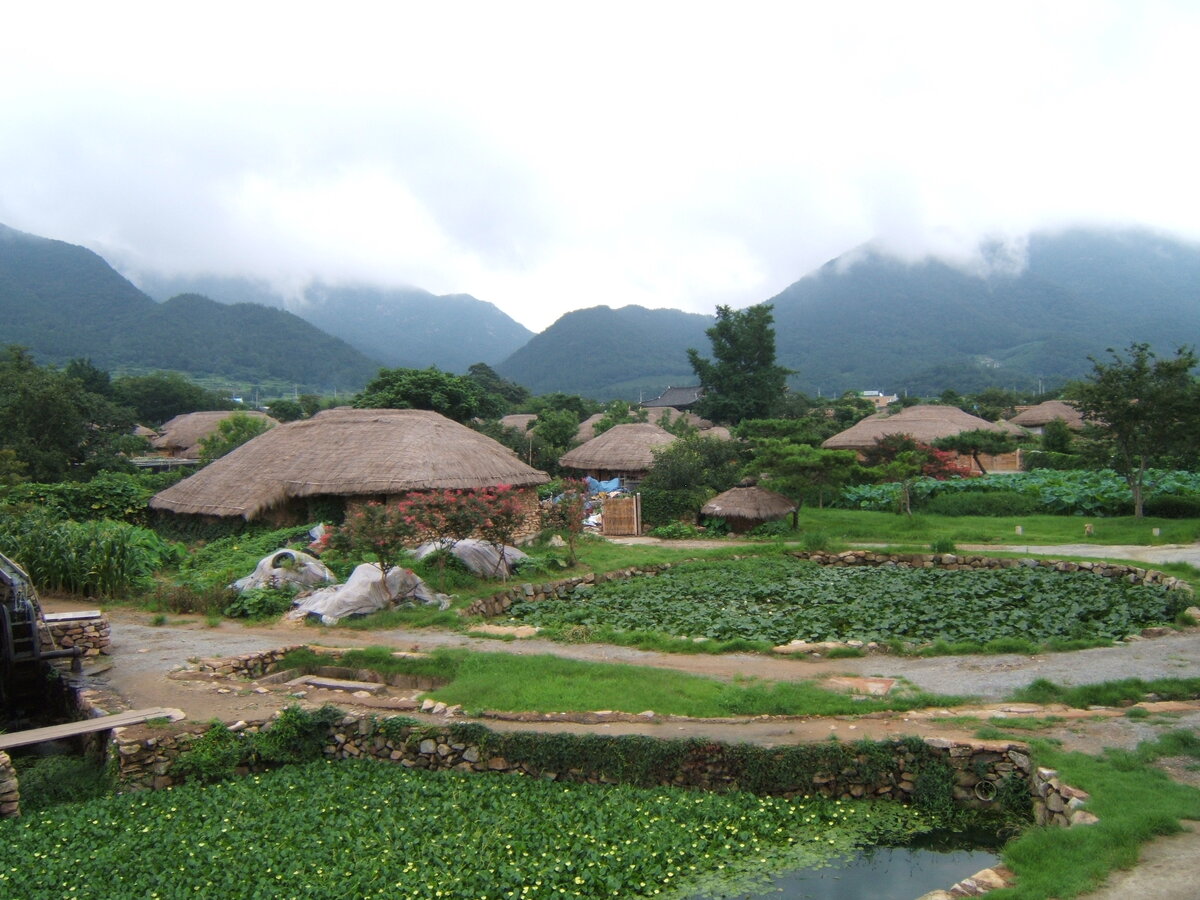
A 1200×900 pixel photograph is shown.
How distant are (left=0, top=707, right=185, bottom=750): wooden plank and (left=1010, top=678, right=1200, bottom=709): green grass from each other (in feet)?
27.8

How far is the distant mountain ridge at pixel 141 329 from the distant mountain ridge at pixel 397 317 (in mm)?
36062

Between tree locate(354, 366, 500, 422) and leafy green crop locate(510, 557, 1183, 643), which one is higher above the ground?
tree locate(354, 366, 500, 422)

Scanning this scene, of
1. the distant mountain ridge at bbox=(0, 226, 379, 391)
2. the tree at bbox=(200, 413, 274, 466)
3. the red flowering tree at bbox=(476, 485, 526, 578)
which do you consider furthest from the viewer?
the distant mountain ridge at bbox=(0, 226, 379, 391)

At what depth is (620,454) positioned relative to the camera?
2712 centimetres

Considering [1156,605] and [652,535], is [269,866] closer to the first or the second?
[1156,605]

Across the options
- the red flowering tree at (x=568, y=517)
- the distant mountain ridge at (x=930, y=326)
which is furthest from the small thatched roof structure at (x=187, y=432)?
the distant mountain ridge at (x=930, y=326)

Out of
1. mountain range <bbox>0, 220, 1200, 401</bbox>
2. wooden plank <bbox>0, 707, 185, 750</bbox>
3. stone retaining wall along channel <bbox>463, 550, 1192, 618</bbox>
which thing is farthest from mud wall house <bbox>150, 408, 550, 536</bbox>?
mountain range <bbox>0, 220, 1200, 401</bbox>

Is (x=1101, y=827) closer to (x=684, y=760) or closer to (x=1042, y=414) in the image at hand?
(x=684, y=760)

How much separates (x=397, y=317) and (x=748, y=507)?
14519 centimetres

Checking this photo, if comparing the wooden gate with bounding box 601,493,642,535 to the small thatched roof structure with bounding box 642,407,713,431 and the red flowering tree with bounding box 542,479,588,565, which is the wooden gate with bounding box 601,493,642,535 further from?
the small thatched roof structure with bounding box 642,407,713,431

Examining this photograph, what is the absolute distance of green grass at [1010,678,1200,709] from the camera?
7785 millimetres

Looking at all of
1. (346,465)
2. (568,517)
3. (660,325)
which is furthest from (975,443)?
(660,325)

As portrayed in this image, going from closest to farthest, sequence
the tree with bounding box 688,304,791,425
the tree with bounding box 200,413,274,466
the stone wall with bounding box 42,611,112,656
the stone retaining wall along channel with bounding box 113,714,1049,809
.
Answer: the stone retaining wall along channel with bounding box 113,714,1049,809 → the stone wall with bounding box 42,611,112,656 → the tree with bounding box 200,413,274,466 → the tree with bounding box 688,304,791,425

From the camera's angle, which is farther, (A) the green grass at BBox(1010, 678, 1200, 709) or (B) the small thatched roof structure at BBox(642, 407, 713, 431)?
(B) the small thatched roof structure at BBox(642, 407, 713, 431)
